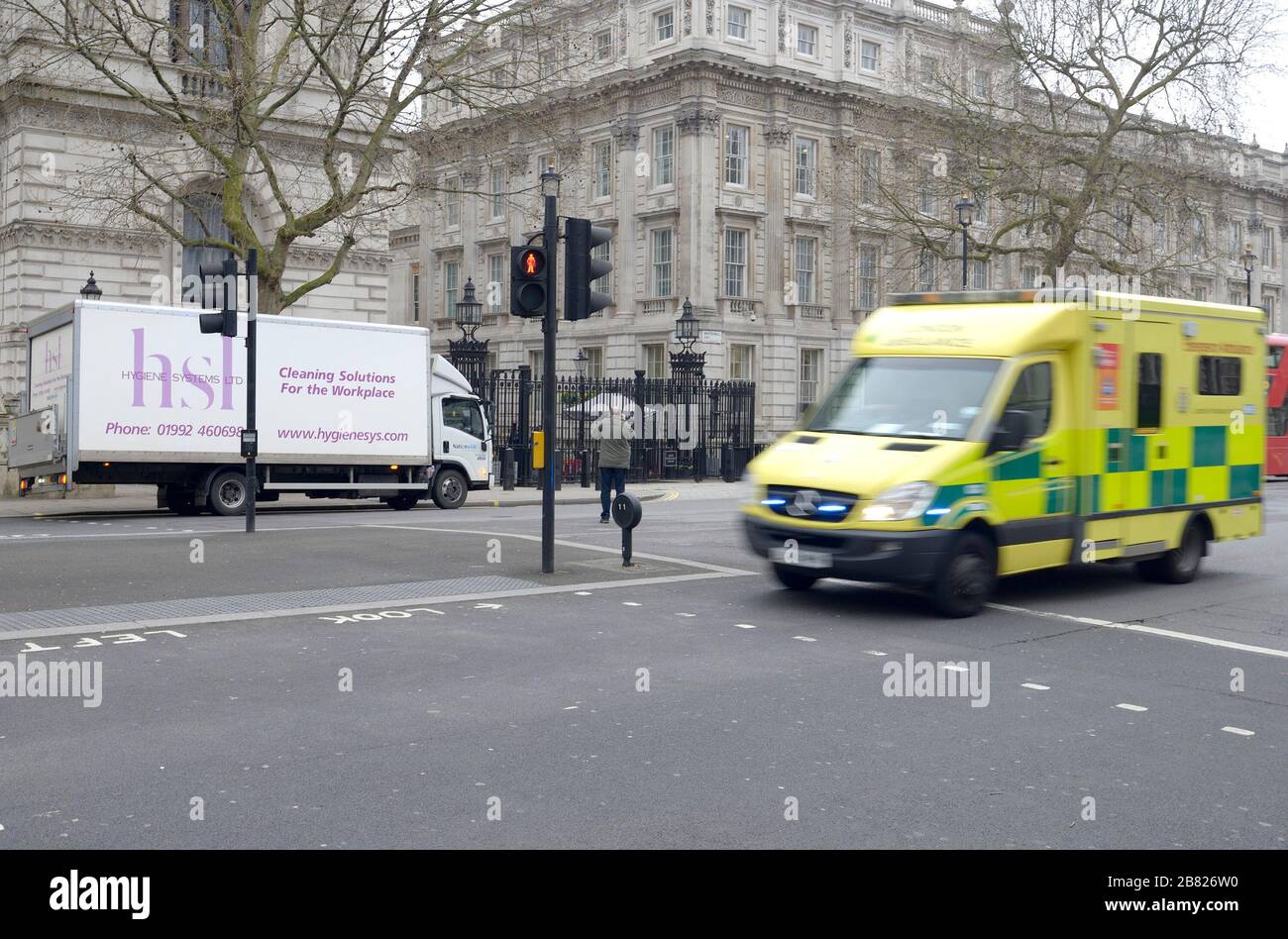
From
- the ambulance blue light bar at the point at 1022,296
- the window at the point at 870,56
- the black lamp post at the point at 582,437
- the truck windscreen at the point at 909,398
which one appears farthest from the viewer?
the window at the point at 870,56

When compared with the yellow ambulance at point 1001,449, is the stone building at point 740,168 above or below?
above

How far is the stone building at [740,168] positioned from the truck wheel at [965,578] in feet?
115

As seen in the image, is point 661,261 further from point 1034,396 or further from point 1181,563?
point 1034,396

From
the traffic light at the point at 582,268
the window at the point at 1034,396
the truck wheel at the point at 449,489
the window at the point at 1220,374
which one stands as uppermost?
the traffic light at the point at 582,268

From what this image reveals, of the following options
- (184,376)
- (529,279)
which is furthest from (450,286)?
(529,279)

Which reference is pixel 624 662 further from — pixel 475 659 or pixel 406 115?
pixel 406 115

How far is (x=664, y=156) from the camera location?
49688 mm

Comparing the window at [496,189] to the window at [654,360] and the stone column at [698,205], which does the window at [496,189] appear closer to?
the stone column at [698,205]

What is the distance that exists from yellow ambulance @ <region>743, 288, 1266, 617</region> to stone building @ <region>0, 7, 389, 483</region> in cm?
2131

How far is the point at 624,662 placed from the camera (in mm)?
8586

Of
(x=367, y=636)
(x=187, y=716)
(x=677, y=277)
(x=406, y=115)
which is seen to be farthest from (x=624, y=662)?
(x=677, y=277)

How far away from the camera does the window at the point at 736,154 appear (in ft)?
161

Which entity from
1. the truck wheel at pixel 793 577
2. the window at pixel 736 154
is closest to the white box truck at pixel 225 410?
the truck wheel at pixel 793 577

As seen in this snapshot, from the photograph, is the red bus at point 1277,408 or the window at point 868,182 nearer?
the red bus at point 1277,408
